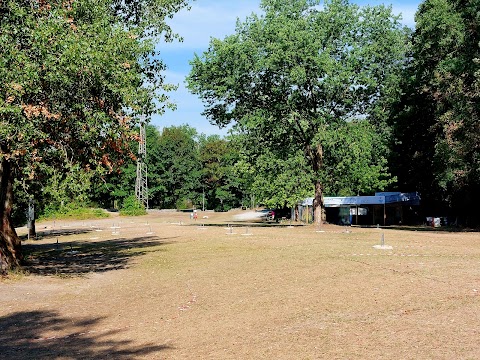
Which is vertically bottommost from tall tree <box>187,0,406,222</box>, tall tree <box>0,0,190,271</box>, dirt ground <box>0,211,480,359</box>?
dirt ground <box>0,211,480,359</box>

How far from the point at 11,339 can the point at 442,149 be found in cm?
3543

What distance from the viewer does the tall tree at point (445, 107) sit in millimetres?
36781

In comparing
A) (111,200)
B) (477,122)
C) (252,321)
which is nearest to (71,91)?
(252,321)

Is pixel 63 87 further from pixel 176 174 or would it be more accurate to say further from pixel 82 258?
pixel 176 174

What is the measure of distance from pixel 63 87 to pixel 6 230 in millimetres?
8362

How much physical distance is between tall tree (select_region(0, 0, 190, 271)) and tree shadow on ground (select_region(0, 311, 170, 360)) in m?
5.80

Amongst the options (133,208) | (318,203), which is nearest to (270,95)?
(318,203)

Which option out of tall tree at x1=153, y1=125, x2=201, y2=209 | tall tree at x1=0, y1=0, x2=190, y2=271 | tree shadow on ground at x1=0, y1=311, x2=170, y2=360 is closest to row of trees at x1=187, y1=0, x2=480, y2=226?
tall tree at x1=0, y1=0, x2=190, y2=271

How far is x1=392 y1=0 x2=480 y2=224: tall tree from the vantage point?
121 ft

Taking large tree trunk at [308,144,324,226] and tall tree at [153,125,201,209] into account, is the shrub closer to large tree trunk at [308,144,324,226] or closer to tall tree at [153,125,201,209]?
tall tree at [153,125,201,209]

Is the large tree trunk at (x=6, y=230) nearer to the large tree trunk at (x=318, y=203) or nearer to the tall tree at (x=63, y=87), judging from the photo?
the tall tree at (x=63, y=87)

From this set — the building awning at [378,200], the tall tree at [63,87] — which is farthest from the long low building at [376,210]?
the tall tree at [63,87]

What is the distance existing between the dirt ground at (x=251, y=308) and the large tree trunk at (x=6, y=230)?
0.82m

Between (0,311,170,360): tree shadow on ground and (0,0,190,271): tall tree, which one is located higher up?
(0,0,190,271): tall tree
